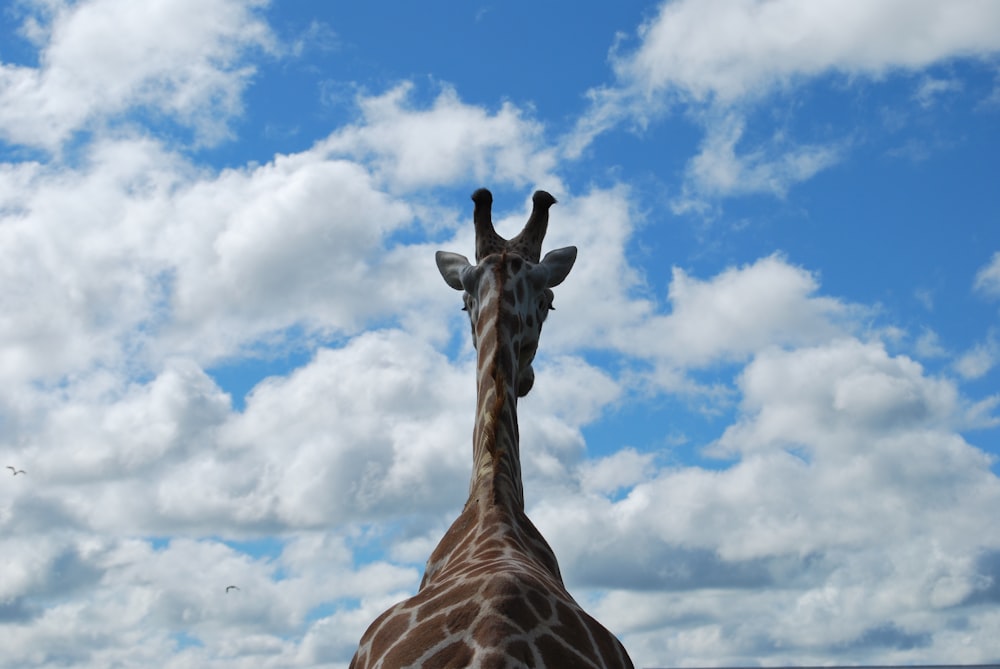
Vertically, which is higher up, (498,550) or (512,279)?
(512,279)

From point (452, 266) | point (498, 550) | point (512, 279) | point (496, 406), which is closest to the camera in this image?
point (498, 550)

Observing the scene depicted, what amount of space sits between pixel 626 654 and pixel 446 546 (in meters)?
2.66

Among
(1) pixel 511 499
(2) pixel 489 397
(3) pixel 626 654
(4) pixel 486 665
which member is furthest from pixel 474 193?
(4) pixel 486 665

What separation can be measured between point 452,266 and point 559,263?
4.49ft

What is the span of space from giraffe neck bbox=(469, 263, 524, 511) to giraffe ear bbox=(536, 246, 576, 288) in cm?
125

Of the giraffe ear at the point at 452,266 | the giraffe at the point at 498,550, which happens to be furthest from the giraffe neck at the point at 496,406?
the giraffe ear at the point at 452,266

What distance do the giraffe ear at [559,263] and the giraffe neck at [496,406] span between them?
125 cm

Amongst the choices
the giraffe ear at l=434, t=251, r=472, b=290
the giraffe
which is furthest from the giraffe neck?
the giraffe ear at l=434, t=251, r=472, b=290

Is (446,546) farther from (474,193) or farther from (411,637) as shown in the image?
(474,193)

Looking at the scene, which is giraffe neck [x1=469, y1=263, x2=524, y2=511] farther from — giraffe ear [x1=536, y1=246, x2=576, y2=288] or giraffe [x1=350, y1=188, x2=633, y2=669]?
giraffe ear [x1=536, y1=246, x2=576, y2=288]

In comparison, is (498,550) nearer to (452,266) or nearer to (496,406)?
(496,406)

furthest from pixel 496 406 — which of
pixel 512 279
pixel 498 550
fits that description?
pixel 498 550

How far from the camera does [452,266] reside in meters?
13.8

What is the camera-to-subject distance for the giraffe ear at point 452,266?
1366cm
